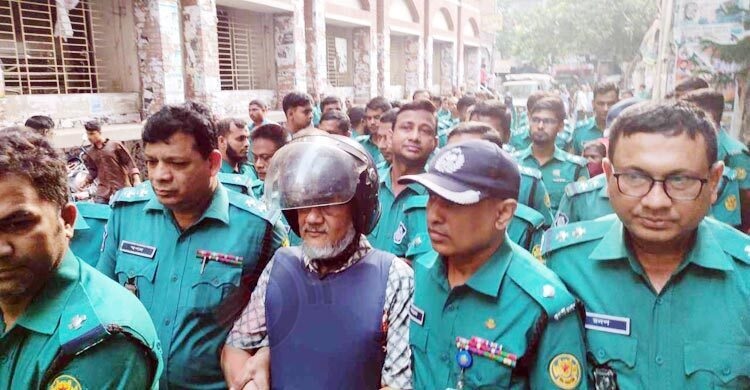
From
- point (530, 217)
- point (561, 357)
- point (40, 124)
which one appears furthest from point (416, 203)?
point (40, 124)

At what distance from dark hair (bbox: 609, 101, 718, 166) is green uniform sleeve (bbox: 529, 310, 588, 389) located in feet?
2.17

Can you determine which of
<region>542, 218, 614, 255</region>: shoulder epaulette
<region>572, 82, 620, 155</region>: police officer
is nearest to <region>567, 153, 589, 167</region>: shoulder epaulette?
<region>572, 82, 620, 155</region>: police officer

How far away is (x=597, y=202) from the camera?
321 cm

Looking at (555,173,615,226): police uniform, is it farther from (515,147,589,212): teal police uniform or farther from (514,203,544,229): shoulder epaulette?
(515,147,589,212): teal police uniform

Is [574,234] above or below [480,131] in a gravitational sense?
below

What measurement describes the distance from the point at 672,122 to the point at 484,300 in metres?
0.84

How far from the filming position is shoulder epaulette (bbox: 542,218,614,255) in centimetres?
201

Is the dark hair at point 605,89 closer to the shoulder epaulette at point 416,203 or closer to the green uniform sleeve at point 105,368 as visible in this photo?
the shoulder epaulette at point 416,203

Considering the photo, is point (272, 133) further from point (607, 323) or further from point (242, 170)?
point (607, 323)

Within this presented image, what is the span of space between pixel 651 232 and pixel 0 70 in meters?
7.85

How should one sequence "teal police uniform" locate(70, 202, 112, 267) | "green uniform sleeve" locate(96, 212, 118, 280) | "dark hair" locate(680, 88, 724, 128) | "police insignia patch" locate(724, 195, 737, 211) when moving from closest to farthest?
"green uniform sleeve" locate(96, 212, 118, 280) < "teal police uniform" locate(70, 202, 112, 267) < "police insignia patch" locate(724, 195, 737, 211) < "dark hair" locate(680, 88, 724, 128)

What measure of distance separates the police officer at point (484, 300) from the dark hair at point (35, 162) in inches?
42.3

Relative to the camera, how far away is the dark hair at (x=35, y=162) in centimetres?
143

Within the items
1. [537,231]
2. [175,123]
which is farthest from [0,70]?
[537,231]
